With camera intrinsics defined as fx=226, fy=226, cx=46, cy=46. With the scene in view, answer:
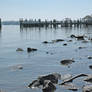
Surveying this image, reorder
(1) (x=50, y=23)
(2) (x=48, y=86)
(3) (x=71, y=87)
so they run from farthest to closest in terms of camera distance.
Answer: (1) (x=50, y=23), (3) (x=71, y=87), (2) (x=48, y=86)

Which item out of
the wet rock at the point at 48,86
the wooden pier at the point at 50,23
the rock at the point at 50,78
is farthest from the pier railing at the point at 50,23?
the wet rock at the point at 48,86

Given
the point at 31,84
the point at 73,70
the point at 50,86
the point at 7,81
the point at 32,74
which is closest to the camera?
the point at 50,86

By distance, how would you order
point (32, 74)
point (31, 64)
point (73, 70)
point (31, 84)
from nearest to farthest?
point (31, 84)
point (32, 74)
point (73, 70)
point (31, 64)

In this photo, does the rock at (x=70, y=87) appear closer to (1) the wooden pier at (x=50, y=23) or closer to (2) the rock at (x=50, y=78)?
(2) the rock at (x=50, y=78)

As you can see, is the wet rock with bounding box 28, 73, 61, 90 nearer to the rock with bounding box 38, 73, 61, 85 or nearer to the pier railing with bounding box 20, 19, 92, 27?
the rock with bounding box 38, 73, 61, 85

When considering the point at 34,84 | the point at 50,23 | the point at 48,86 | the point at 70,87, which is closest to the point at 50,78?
the point at 34,84

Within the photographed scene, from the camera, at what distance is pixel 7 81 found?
50.8ft

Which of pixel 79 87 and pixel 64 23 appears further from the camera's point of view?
pixel 64 23

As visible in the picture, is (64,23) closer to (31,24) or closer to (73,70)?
(31,24)

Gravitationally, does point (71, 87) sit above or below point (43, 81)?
below

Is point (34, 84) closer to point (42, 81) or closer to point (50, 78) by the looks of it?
point (42, 81)

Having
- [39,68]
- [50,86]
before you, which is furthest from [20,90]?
[39,68]

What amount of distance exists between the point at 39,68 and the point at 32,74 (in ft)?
7.73

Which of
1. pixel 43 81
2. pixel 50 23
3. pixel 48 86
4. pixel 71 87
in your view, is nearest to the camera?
pixel 48 86
